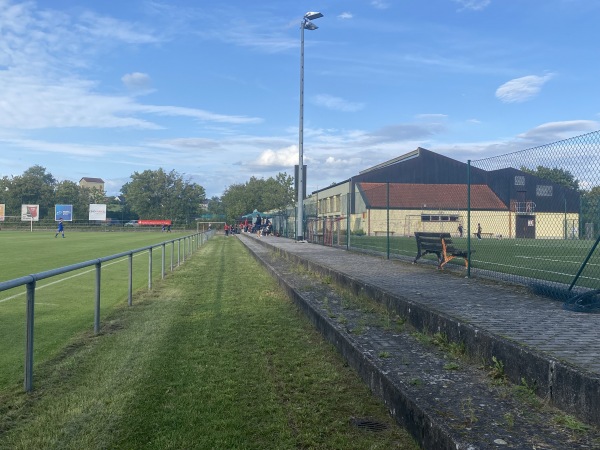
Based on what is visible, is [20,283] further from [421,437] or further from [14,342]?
[421,437]

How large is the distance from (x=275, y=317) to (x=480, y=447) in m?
5.16

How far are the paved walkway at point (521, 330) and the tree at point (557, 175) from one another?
159 centimetres

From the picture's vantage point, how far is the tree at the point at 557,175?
6949 millimetres

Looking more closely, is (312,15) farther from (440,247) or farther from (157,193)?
(157,193)

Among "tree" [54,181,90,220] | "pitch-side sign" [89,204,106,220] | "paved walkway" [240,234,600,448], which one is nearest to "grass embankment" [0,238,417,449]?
"paved walkway" [240,234,600,448]

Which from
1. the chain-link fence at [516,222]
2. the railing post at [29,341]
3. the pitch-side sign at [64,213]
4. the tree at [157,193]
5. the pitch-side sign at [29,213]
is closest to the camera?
the railing post at [29,341]

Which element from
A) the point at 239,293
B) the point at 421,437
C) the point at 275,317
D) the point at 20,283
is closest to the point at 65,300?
the point at 239,293

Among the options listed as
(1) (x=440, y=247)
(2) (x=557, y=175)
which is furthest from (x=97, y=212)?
(2) (x=557, y=175)

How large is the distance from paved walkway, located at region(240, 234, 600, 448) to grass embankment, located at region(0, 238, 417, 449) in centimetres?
103

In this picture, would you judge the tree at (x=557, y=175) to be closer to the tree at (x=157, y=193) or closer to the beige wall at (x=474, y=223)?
the beige wall at (x=474, y=223)

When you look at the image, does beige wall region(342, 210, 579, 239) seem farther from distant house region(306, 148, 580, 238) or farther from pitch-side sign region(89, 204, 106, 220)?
pitch-side sign region(89, 204, 106, 220)

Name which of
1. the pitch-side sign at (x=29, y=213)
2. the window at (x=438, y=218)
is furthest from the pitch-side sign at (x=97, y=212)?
the window at (x=438, y=218)

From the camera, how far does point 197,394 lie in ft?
14.0

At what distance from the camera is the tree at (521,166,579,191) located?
274 inches
